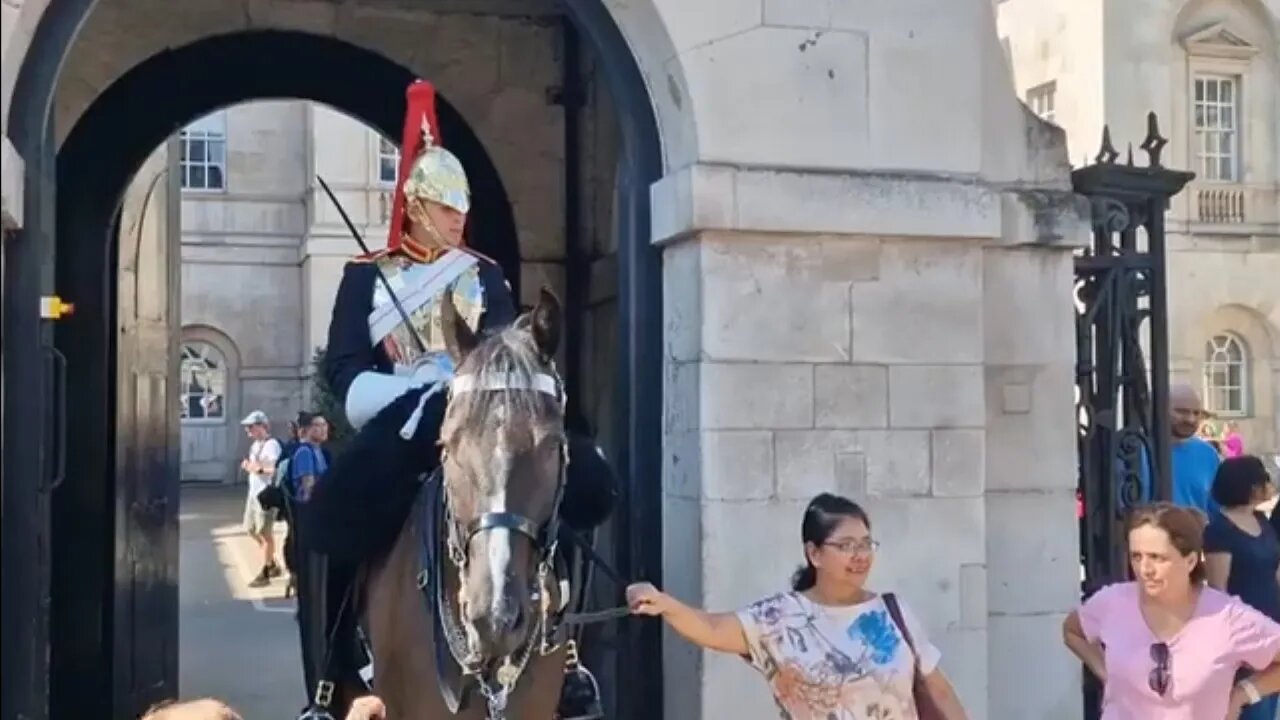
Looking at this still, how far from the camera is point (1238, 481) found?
6.36m

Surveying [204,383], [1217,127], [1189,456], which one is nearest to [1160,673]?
[1189,456]

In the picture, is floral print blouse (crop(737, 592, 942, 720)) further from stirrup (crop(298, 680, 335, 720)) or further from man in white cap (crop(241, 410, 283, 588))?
man in white cap (crop(241, 410, 283, 588))

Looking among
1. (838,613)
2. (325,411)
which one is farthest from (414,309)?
(325,411)

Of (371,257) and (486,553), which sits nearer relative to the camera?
(486,553)

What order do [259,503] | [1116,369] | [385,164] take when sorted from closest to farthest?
[1116,369]
[259,503]
[385,164]

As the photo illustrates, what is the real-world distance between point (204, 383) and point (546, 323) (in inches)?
1030

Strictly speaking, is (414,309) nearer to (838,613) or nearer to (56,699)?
(838,613)

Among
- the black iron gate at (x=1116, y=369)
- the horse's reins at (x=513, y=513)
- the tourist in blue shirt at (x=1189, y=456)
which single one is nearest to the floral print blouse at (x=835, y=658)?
the horse's reins at (x=513, y=513)

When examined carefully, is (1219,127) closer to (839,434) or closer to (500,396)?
(839,434)

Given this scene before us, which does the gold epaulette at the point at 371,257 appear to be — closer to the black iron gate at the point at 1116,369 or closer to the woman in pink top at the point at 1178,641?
the woman in pink top at the point at 1178,641

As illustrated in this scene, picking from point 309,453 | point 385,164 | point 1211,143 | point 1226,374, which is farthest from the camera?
point 1226,374

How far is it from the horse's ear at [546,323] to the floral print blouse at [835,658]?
0.84 m

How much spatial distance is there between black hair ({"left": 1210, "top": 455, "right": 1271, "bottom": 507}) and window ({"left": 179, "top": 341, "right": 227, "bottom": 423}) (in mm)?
24450

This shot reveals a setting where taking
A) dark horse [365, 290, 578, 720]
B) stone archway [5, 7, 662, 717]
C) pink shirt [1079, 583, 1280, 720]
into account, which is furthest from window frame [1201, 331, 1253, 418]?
dark horse [365, 290, 578, 720]
